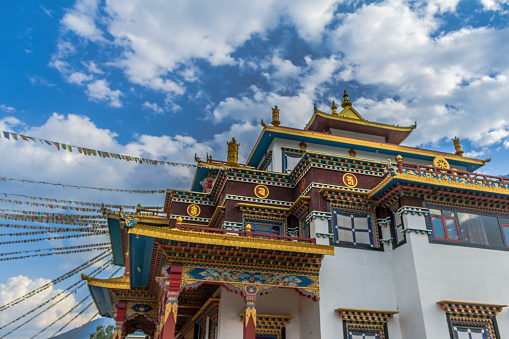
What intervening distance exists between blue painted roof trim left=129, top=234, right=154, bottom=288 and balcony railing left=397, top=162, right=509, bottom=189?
9.44m

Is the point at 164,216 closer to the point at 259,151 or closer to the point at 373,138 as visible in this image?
the point at 259,151

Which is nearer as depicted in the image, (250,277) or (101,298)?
(250,277)

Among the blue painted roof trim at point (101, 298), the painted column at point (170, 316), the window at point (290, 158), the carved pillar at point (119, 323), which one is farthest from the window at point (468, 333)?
the blue painted roof trim at point (101, 298)

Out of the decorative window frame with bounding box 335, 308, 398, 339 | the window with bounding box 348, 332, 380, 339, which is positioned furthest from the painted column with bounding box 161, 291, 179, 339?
the window with bounding box 348, 332, 380, 339

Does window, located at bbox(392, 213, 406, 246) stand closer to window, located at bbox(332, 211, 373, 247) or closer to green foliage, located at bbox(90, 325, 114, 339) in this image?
window, located at bbox(332, 211, 373, 247)

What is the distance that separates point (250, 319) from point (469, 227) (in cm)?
894

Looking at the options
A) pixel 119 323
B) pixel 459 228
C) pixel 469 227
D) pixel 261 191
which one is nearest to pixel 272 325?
pixel 261 191

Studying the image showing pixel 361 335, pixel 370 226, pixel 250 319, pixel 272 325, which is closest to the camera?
pixel 250 319

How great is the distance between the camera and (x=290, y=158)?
19.9 m

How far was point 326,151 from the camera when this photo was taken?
20.9m

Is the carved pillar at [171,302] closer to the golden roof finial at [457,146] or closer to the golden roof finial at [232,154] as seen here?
the golden roof finial at [232,154]

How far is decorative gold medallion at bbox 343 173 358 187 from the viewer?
15.5 m

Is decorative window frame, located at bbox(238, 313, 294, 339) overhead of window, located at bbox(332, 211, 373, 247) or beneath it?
beneath

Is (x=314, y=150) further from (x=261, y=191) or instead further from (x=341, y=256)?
(x=341, y=256)
